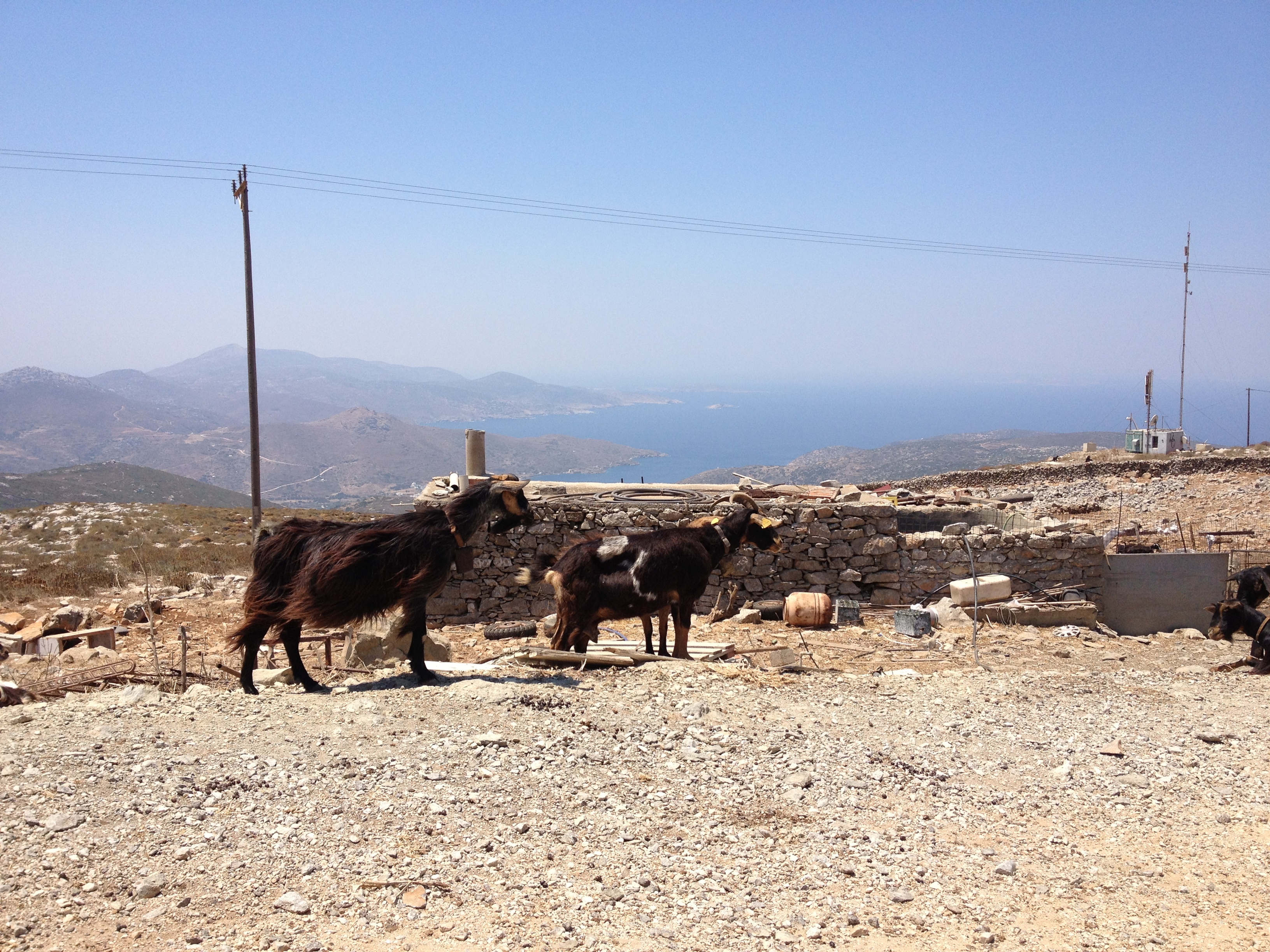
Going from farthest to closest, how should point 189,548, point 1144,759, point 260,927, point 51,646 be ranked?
point 189,548, point 51,646, point 1144,759, point 260,927

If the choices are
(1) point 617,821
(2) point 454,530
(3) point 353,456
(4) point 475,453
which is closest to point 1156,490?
(4) point 475,453

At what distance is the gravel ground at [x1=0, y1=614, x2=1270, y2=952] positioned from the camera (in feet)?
14.6

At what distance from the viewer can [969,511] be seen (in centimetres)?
1588

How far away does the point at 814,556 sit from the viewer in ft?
46.0

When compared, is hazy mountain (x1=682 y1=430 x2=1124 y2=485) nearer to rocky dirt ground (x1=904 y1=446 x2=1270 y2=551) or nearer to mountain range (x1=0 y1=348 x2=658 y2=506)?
rocky dirt ground (x1=904 y1=446 x2=1270 y2=551)

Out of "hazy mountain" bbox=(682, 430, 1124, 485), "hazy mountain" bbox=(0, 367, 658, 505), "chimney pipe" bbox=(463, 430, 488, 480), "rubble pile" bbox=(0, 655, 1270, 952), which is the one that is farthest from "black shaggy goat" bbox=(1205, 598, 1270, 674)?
"hazy mountain" bbox=(0, 367, 658, 505)

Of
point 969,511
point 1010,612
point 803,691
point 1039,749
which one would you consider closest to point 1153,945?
point 1039,749

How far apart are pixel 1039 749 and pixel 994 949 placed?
3031 millimetres

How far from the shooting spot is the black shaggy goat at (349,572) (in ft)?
24.7

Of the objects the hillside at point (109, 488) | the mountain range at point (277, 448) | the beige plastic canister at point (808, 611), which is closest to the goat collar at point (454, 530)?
the beige plastic canister at point (808, 611)

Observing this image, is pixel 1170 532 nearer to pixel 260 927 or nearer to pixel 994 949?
pixel 994 949

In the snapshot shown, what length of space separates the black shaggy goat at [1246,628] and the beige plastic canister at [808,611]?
4.87 meters

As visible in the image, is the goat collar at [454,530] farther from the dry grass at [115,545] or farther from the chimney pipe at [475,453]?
the dry grass at [115,545]

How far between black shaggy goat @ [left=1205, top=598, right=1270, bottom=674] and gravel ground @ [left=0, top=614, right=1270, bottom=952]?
108 inches
